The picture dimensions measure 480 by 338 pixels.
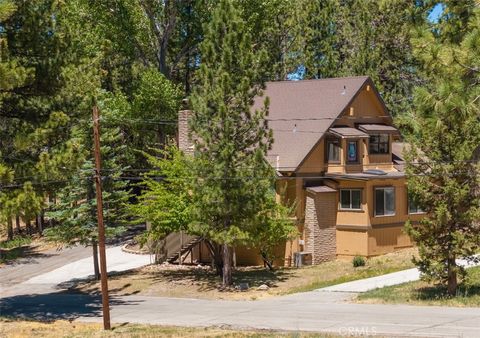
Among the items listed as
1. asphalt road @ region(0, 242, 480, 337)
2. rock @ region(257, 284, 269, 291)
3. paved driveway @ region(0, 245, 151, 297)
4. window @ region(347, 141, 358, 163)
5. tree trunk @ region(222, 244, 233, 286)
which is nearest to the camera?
asphalt road @ region(0, 242, 480, 337)

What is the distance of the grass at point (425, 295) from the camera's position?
81.9 ft

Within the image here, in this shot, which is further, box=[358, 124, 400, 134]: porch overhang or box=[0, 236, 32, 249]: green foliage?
box=[0, 236, 32, 249]: green foliage

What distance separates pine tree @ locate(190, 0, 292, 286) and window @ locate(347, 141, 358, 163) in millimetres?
8622

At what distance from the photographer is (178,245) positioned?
38.8 m

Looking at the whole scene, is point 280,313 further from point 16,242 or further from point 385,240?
point 16,242

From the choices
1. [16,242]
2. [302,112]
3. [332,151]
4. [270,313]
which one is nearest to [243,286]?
[270,313]

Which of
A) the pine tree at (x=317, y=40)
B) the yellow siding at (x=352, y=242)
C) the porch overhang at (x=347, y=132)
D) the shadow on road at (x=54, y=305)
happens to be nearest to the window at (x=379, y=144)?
the porch overhang at (x=347, y=132)

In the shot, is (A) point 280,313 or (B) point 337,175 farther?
(B) point 337,175

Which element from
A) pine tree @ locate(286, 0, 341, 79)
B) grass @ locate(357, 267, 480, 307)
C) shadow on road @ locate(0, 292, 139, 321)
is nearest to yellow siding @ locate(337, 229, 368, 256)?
grass @ locate(357, 267, 480, 307)

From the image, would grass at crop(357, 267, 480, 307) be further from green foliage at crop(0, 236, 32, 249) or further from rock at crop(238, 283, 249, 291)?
green foliage at crop(0, 236, 32, 249)

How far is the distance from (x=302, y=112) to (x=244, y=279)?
10.2m

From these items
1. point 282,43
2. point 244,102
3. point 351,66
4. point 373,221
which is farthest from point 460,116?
point 282,43

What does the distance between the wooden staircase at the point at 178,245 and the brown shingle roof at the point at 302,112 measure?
238 inches

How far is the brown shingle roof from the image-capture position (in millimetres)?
36844
